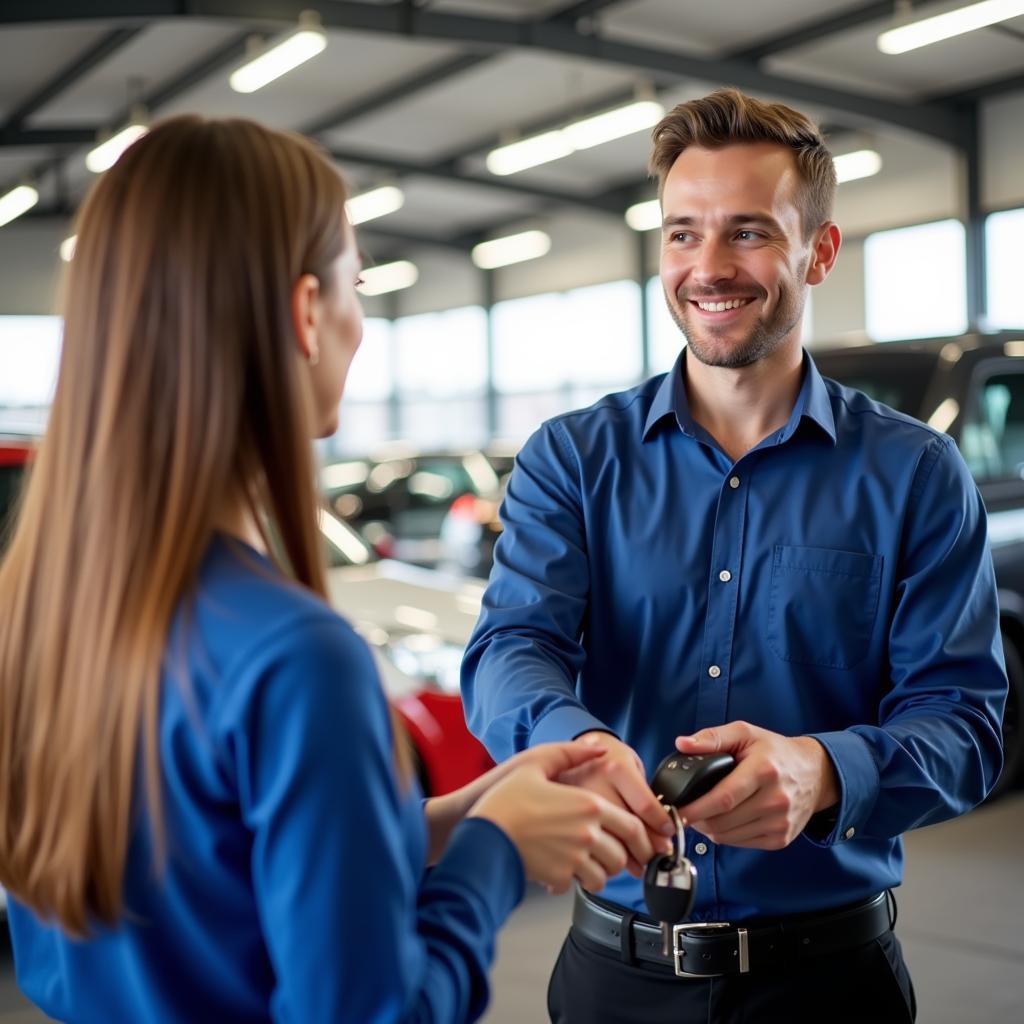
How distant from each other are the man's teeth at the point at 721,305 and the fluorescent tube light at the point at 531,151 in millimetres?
11396

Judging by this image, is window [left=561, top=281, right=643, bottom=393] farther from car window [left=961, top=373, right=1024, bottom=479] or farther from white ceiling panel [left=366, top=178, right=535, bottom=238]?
car window [left=961, top=373, right=1024, bottom=479]

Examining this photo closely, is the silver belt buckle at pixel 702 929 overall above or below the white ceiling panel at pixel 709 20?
below

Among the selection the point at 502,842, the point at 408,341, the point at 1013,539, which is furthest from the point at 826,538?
the point at 408,341

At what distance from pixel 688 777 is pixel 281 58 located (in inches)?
420

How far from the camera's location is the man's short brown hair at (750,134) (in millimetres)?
1903

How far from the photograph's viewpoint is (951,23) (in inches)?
387

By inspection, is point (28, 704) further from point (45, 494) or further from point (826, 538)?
point (826, 538)

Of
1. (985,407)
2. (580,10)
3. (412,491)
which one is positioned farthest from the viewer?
(580,10)

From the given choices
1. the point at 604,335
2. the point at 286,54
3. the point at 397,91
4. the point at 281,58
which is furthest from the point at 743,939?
the point at 604,335

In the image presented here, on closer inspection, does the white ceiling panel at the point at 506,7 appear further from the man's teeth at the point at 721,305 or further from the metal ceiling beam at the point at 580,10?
A: the man's teeth at the point at 721,305

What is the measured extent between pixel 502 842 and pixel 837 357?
15.2 ft

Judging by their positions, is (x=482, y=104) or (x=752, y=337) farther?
(x=482, y=104)

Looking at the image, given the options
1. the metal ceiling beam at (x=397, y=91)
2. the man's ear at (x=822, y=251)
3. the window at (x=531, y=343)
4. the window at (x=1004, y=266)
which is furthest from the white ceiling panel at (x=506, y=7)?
the man's ear at (x=822, y=251)

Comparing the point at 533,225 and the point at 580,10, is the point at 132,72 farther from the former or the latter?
the point at 533,225
